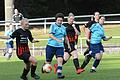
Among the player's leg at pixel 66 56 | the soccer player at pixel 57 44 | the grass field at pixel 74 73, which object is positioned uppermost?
the soccer player at pixel 57 44

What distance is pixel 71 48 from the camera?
17.7 metres

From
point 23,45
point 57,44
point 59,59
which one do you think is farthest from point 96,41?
point 23,45

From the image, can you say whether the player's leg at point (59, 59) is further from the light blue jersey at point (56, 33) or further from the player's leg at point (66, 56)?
the player's leg at point (66, 56)

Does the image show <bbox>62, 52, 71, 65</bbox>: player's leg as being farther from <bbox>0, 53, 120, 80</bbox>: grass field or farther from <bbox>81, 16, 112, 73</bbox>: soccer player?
<bbox>81, 16, 112, 73</bbox>: soccer player

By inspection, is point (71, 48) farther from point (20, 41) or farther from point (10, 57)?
point (10, 57)

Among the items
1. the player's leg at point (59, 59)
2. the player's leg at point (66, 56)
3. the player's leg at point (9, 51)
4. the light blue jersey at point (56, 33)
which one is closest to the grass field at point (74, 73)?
the player's leg at point (59, 59)

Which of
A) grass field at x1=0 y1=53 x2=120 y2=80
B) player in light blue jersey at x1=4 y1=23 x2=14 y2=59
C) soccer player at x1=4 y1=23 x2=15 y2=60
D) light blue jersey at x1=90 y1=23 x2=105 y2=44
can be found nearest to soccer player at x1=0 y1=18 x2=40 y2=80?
grass field at x1=0 y1=53 x2=120 y2=80

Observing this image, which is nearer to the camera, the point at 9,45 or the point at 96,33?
the point at 96,33

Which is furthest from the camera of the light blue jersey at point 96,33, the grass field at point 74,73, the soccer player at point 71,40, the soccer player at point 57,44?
the light blue jersey at point 96,33

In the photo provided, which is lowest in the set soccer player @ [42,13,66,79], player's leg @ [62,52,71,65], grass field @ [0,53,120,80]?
grass field @ [0,53,120,80]

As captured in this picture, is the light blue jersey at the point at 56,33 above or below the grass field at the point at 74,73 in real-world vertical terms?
above

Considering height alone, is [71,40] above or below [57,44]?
above

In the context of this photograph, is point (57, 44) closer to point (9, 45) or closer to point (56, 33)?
point (56, 33)

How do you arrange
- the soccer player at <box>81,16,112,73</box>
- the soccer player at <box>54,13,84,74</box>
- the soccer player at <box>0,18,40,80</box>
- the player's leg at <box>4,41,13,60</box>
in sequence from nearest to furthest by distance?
the soccer player at <box>0,18,40,80</box>, the soccer player at <box>54,13,84,74</box>, the soccer player at <box>81,16,112,73</box>, the player's leg at <box>4,41,13,60</box>
